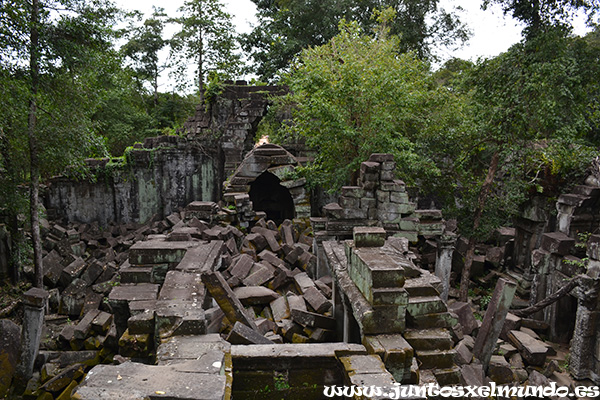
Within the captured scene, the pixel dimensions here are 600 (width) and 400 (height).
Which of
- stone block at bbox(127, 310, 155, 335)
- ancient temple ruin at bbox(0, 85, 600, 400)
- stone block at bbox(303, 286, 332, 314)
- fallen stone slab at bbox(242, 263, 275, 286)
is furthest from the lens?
fallen stone slab at bbox(242, 263, 275, 286)

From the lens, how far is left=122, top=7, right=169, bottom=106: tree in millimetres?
24500

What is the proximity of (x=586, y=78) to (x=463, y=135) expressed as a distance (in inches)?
161

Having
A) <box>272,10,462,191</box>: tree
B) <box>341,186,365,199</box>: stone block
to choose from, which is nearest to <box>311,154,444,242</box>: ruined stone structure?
<box>341,186,365,199</box>: stone block

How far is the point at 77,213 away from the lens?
16.0 metres

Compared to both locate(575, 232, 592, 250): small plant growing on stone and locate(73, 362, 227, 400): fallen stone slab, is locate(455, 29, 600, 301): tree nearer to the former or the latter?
locate(575, 232, 592, 250): small plant growing on stone

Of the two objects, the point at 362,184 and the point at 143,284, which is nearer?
the point at 143,284

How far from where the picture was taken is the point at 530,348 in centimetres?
843

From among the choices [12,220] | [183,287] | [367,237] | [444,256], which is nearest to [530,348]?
[444,256]

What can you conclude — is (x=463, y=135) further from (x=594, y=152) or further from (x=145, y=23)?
(x=145, y=23)

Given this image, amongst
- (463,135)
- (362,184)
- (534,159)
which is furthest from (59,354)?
(534,159)

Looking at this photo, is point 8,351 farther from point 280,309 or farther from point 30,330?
point 280,309

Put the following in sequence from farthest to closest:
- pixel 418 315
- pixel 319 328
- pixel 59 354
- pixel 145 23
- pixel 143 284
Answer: pixel 145 23, pixel 59 354, pixel 319 328, pixel 143 284, pixel 418 315

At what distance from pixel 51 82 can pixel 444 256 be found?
1063 cm

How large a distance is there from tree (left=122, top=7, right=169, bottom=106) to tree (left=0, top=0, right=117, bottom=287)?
1560 centimetres
